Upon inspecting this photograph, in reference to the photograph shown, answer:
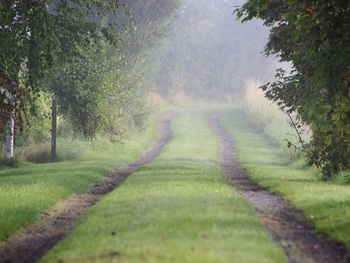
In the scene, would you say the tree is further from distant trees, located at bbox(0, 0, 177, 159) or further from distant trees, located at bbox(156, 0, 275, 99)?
distant trees, located at bbox(156, 0, 275, 99)

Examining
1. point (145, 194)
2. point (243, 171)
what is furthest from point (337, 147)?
point (243, 171)

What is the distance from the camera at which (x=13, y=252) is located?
10320mm

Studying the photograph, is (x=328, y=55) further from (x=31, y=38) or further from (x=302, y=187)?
(x=31, y=38)

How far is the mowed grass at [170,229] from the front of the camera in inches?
314

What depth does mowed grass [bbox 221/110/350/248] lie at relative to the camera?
37.9ft

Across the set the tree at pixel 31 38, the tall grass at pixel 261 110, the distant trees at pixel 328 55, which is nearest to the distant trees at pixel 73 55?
the tree at pixel 31 38

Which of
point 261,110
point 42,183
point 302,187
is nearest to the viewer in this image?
point 302,187

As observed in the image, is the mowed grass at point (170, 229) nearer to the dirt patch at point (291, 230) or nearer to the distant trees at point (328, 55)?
the dirt patch at point (291, 230)

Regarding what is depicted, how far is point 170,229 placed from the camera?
9.84m

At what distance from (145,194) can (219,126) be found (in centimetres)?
4205

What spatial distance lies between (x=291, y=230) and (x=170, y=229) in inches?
113

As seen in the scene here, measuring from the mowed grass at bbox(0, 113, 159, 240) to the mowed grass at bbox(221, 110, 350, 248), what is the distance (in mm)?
6673

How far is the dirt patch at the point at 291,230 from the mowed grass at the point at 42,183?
18.7 ft

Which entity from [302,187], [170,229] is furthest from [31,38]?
[170,229]
